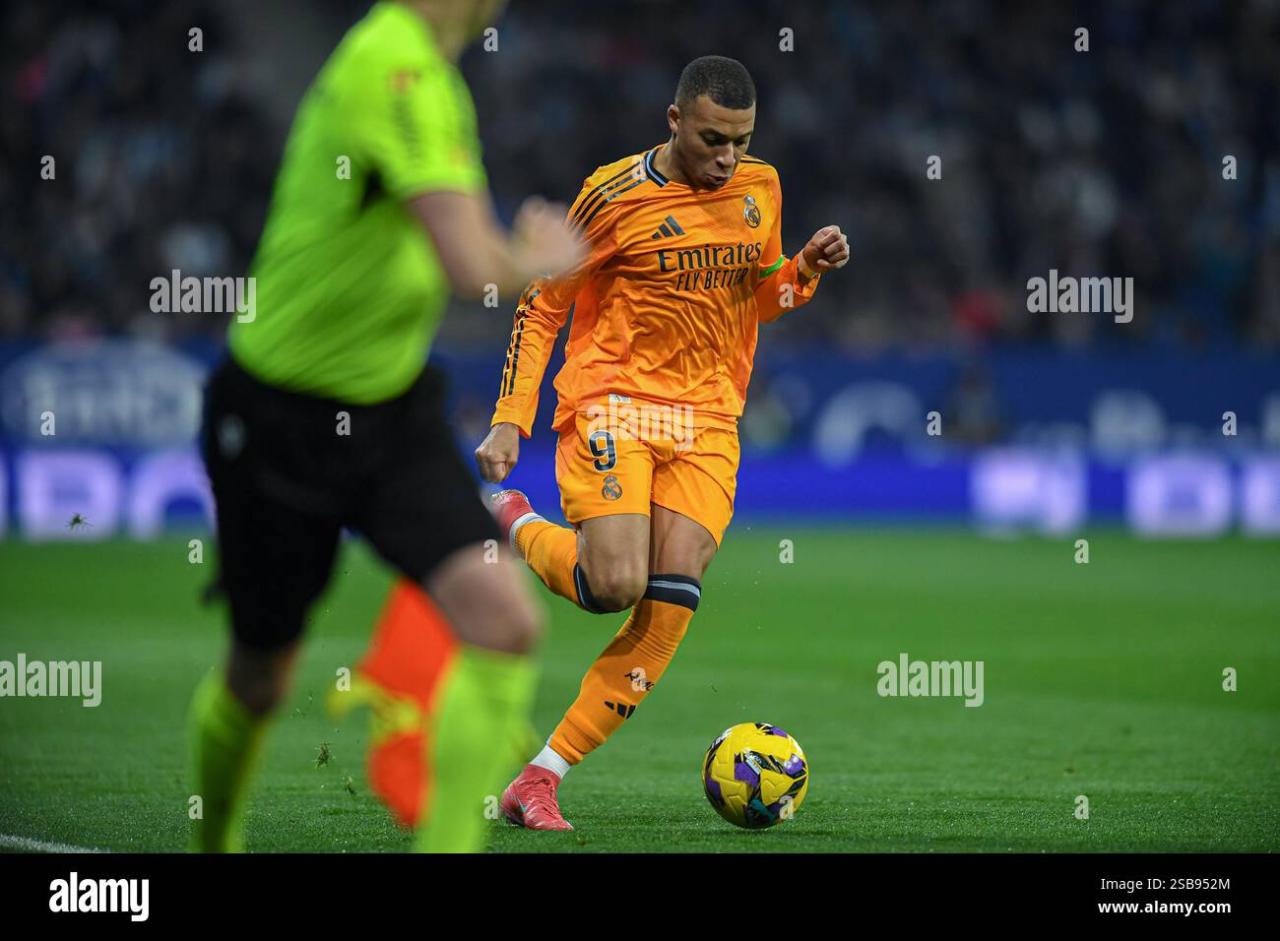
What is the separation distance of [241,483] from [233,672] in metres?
0.51

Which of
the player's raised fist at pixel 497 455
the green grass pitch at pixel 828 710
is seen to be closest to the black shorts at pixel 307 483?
the green grass pitch at pixel 828 710

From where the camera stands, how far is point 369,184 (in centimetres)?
424

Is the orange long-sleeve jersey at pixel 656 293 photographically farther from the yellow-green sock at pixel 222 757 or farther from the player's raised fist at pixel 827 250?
the yellow-green sock at pixel 222 757

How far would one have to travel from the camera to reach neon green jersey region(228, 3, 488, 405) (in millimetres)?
4086

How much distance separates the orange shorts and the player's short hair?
3.67ft

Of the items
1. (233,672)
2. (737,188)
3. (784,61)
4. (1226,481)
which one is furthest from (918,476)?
(233,672)

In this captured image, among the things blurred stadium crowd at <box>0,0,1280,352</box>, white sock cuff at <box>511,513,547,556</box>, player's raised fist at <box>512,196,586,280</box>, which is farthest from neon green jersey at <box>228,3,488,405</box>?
blurred stadium crowd at <box>0,0,1280,352</box>

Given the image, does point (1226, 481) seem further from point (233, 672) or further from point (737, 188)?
point (233, 672)

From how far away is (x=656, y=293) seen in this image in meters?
6.72

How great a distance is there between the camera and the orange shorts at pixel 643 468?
21.2 feet

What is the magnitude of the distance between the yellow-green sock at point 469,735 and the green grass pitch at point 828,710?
1484mm
